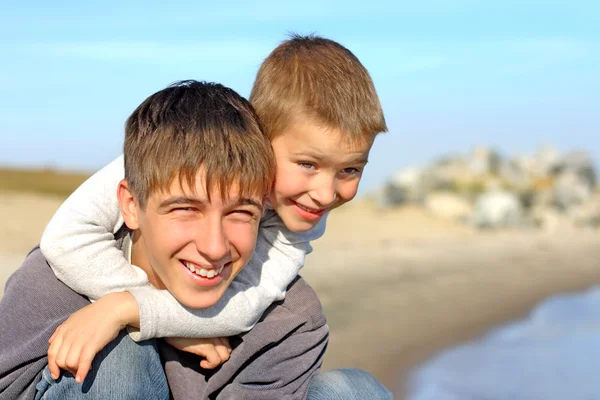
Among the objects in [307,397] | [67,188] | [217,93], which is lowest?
[67,188]

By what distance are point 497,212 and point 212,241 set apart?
8369 mm

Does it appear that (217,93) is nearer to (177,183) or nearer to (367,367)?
(177,183)

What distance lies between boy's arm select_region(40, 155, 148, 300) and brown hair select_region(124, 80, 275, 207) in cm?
15

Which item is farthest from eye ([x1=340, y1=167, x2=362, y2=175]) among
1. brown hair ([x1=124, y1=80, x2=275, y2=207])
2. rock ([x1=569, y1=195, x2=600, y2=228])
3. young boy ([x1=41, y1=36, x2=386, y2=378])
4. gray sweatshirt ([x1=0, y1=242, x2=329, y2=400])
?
rock ([x1=569, y1=195, x2=600, y2=228])

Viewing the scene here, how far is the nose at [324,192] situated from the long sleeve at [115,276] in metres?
0.31

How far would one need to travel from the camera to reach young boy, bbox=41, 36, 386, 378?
249 centimetres

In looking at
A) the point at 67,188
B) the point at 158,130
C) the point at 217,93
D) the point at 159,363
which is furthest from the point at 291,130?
the point at 67,188

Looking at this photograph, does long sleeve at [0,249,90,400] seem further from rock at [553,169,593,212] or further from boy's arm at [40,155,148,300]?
rock at [553,169,593,212]

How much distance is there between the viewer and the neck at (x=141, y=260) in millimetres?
2617

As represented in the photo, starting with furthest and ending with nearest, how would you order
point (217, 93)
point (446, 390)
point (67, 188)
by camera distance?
point (67, 188) → point (446, 390) → point (217, 93)

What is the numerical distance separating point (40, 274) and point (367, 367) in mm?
2852

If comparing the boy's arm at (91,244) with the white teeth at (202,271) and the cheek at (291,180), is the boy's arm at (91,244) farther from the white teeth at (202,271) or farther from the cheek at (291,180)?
the cheek at (291,180)

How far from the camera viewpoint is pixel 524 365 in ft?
18.2

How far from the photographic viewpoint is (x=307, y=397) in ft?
9.23
